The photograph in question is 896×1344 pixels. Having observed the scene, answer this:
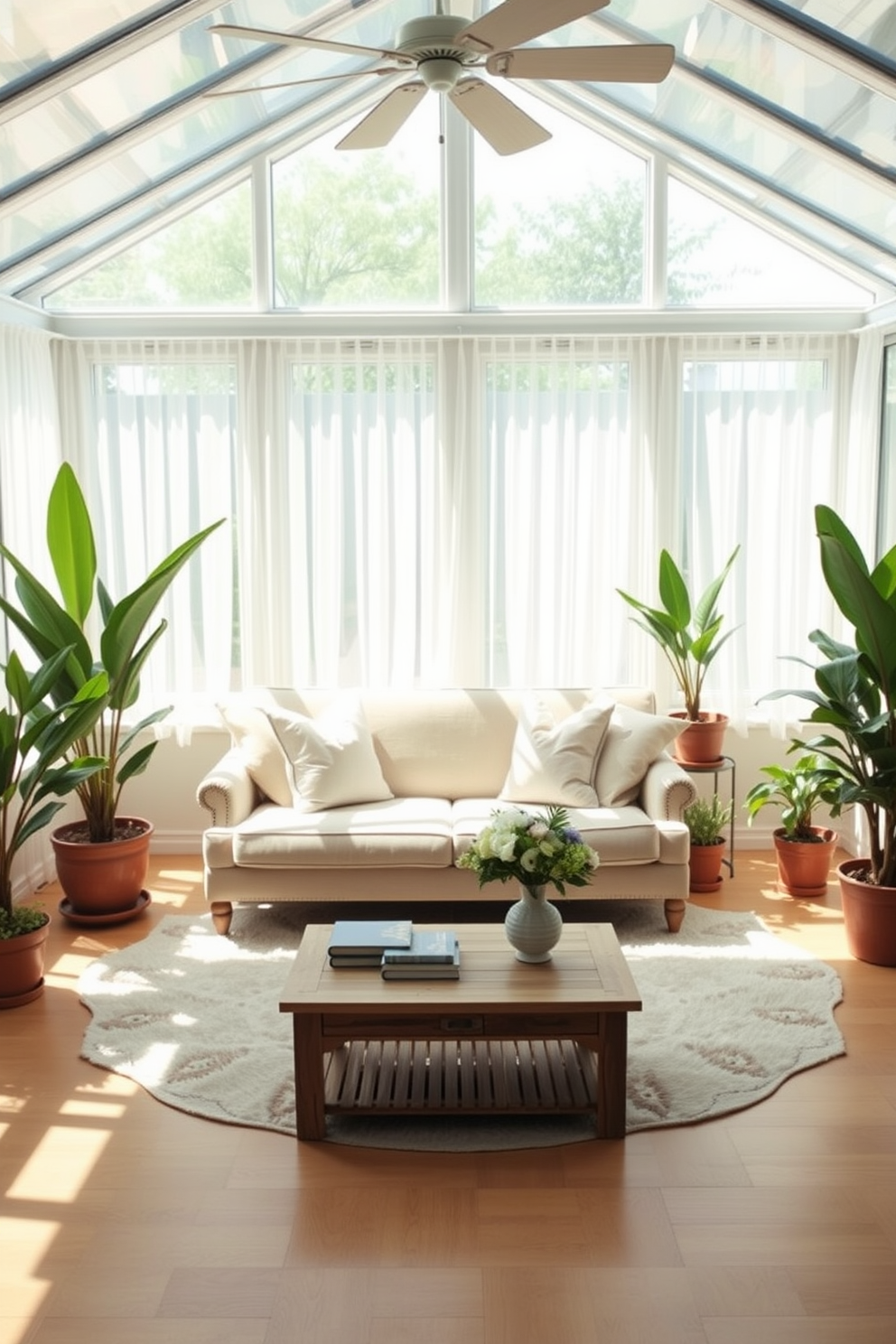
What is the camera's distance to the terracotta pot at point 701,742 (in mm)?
5625

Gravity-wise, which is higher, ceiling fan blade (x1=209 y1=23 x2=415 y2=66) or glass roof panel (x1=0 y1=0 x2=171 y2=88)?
glass roof panel (x1=0 y1=0 x2=171 y2=88)

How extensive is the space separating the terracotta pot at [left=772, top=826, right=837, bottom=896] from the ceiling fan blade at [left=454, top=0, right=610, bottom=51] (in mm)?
3595

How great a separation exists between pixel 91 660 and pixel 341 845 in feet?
3.97

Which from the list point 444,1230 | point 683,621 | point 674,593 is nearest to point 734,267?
point 674,593

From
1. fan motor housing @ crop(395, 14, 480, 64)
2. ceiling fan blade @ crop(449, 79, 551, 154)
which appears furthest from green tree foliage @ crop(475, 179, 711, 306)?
fan motor housing @ crop(395, 14, 480, 64)

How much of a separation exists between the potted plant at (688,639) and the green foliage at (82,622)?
196 cm

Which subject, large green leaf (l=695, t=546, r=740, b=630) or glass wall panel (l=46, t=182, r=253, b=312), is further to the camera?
glass wall panel (l=46, t=182, r=253, b=312)

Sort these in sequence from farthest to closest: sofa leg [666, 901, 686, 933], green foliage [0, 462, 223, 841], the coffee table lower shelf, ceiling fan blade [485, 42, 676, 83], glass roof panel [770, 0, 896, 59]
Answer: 1. sofa leg [666, 901, 686, 933]
2. green foliage [0, 462, 223, 841]
3. glass roof panel [770, 0, 896, 59]
4. the coffee table lower shelf
5. ceiling fan blade [485, 42, 676, 83]

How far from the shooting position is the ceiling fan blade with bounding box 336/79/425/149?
3250 mm

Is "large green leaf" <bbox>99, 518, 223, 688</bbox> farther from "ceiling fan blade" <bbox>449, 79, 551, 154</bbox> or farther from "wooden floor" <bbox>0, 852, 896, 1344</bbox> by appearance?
"ceiling fan blade" <bbox>449, 79, 551, 154</bbox>

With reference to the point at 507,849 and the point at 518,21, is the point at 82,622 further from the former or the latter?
the point at 518,21

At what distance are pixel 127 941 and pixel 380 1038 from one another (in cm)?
191

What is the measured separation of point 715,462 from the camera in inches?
236

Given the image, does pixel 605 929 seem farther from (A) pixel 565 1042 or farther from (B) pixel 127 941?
(B) pixel 127 941
